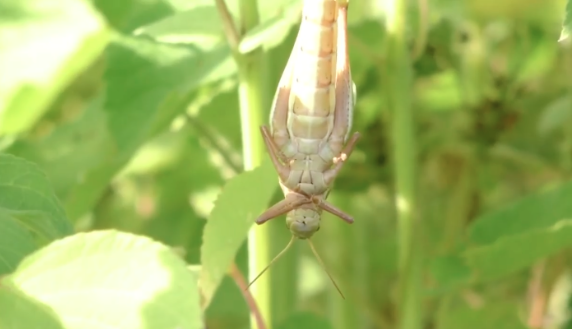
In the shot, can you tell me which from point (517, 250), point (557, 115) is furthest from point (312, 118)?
point (557, 115)


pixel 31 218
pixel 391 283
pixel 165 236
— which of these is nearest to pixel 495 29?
pixel 391 283

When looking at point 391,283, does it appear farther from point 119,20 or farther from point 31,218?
point 31,218

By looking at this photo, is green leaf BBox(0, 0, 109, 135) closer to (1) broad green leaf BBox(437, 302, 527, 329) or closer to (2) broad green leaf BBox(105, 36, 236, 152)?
(2) broad green leaf BBox(105, 36, 236, 152)

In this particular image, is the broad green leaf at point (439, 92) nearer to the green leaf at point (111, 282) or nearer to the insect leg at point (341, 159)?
the insect leg at point (341, 159)

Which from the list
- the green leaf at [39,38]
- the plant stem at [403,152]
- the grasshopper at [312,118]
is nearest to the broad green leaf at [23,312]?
the grasshopper at [312,118]

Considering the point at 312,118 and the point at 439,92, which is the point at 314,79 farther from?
the point at 439,92
